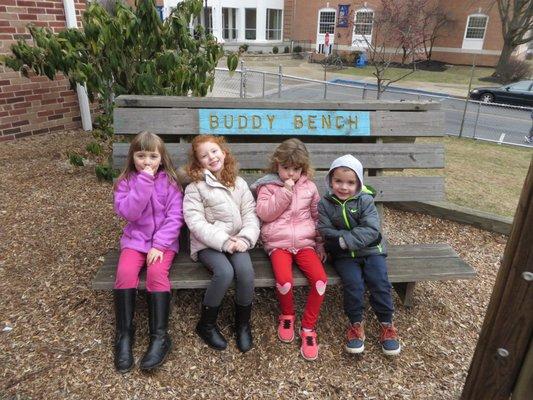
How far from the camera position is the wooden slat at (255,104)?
10.3ft

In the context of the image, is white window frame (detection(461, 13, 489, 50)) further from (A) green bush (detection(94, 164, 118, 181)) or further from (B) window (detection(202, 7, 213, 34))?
(A) green bush (detection(94, 164, 118, 181))

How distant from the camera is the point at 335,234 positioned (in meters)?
2.66

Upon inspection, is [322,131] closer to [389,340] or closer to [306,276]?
[306,276]

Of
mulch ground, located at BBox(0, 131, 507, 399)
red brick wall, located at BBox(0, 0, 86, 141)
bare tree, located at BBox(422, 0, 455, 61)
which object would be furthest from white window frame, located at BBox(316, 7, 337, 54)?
mulch ground, located at BBox(0, 131, 507, 399)

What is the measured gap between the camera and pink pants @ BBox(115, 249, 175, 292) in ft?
8.03

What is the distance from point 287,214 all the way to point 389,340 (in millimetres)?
1021

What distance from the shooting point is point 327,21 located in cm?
3294

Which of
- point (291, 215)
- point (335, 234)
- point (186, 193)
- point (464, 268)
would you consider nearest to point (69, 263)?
point (186, 193)

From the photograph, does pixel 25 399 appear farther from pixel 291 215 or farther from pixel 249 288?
pixel 291 215

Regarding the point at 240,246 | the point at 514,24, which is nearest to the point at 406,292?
the point at 240,246

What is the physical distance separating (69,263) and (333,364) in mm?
2120

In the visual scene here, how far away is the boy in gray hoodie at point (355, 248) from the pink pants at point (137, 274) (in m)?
1.04

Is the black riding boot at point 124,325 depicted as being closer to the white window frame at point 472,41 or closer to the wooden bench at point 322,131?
the wooden bench at point 322,131

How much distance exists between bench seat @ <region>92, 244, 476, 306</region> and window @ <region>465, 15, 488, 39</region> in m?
32.0
